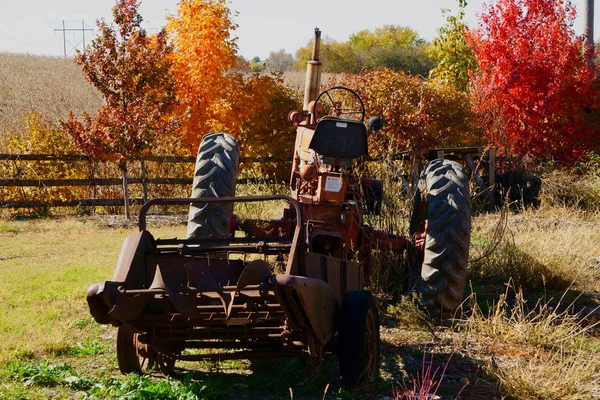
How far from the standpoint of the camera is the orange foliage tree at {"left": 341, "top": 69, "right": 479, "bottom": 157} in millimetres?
19969

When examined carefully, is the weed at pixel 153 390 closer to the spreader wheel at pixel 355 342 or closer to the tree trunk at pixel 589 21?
the spreader wheel at pixel 355 342

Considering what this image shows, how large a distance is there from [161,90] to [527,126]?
819cm

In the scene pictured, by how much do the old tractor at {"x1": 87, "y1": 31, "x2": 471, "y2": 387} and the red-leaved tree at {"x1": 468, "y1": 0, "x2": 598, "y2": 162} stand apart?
39.6ft

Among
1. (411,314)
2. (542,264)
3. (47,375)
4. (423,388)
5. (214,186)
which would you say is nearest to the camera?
(423,388)

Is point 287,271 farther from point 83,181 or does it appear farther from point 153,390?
point 83,181

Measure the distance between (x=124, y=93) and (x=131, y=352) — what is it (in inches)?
490

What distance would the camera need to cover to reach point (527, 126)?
20578 millimetres

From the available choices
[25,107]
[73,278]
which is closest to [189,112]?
[73,278]

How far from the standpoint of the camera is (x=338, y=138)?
26.5ft

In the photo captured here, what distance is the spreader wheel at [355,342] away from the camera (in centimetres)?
608

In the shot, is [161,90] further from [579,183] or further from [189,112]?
[579,183]

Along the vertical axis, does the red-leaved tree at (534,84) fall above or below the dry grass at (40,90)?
above

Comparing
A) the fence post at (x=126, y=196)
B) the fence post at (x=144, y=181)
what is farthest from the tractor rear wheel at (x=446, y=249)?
the fence post at (x=144, y=181)

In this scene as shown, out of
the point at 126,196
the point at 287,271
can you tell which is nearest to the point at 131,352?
the point at 287,271
